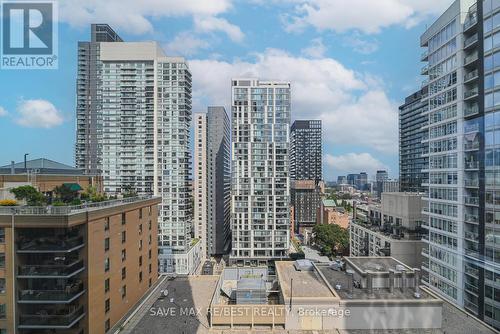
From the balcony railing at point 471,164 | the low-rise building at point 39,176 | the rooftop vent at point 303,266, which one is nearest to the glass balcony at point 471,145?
the balcony railing at point 471,164

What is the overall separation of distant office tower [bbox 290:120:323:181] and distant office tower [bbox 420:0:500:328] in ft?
140

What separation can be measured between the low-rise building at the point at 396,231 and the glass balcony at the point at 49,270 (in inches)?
574

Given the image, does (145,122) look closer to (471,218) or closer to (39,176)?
(39,176)

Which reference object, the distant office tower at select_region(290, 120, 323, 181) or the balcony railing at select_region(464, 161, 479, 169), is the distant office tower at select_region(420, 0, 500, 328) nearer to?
the balcony railing at select_region(464, 161, 479, 169)

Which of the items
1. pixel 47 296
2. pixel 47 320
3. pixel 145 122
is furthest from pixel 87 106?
pixel 47 320

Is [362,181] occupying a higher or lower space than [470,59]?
lower

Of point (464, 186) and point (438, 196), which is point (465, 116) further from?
point (438, 196)

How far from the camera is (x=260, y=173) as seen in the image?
2239cm

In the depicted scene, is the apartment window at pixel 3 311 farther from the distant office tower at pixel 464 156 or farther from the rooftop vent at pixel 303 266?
the distant office tower at pixel 464 156

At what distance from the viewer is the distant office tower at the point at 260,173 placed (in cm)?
2233

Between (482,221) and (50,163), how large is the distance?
1323 centimetres

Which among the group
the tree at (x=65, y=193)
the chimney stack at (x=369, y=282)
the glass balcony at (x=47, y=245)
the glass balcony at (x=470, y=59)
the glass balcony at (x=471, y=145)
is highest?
the glass balcony at (x=470, y=59)

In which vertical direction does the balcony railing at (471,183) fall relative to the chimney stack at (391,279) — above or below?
above

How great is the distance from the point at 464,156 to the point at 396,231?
8.08 meters
